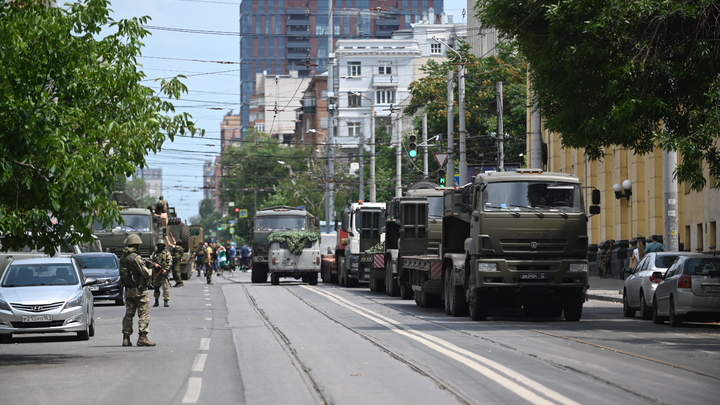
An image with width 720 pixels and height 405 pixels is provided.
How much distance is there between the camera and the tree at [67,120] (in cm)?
1702

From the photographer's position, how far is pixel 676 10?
2198 centimetres

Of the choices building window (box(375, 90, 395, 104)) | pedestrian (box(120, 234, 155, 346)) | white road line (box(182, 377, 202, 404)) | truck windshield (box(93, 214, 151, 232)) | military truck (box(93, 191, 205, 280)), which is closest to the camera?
white road line (box(182, 377, 202, 404))

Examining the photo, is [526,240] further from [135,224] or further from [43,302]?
[135,224]

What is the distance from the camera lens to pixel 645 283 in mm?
25875

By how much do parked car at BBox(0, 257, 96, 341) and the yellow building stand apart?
15.4 m

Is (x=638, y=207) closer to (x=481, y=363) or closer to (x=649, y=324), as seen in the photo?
(x=649, y=324)

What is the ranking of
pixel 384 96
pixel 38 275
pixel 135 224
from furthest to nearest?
pixel 384 96 → pixel 135 224 → pixel 38 275

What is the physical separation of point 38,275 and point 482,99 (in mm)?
50251

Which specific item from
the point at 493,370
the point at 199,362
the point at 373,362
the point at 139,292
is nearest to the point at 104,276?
the point at 139,292

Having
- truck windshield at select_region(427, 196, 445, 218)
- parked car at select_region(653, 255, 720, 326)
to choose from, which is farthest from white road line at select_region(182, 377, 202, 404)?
truck windshield at select_region(427, 196, 445, 218)

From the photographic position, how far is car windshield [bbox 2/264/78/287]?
22297mm

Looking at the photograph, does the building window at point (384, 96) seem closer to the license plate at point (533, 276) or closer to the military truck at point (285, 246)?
the military truck at point (285, 246)

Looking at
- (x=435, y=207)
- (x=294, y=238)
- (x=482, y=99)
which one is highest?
(x=482, y=99)

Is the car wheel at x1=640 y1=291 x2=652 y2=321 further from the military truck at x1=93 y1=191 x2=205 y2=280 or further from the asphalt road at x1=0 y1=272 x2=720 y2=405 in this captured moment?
the military truck at x1=93 y1=191 x2=205 y2=280
